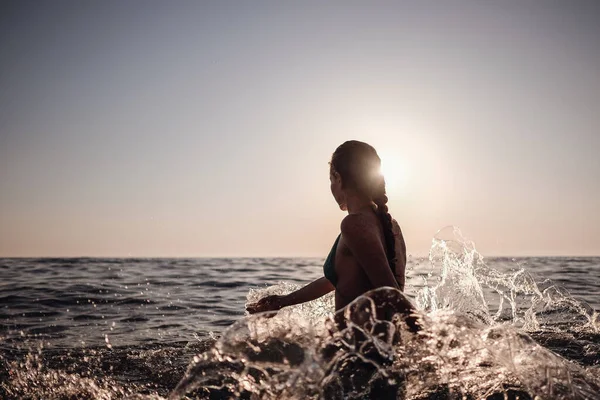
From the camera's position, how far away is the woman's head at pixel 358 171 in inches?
126

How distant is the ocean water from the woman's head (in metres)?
0.78

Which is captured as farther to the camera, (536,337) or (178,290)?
(178,290)

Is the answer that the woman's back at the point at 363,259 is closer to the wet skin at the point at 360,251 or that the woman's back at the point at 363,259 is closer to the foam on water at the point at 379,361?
the wet skin at the point at 360,251

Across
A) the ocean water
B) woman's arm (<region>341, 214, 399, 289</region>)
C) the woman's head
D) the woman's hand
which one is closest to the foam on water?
the ocean water

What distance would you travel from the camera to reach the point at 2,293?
35.9 ft

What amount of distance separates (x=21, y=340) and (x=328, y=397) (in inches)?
200

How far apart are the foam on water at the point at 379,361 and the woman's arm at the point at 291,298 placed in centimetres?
35

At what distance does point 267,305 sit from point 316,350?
1.03 metres

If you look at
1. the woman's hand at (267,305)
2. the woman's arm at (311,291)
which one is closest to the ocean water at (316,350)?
the woman's hand at (267,305)

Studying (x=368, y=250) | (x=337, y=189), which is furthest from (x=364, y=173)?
(x=368, y=250)

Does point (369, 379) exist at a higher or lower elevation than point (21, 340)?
higher

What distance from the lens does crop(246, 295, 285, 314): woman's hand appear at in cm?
359

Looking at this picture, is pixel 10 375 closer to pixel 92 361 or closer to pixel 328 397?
pixel 92 361

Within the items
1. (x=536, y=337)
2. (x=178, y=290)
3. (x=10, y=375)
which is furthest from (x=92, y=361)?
(x=178, y=290)
